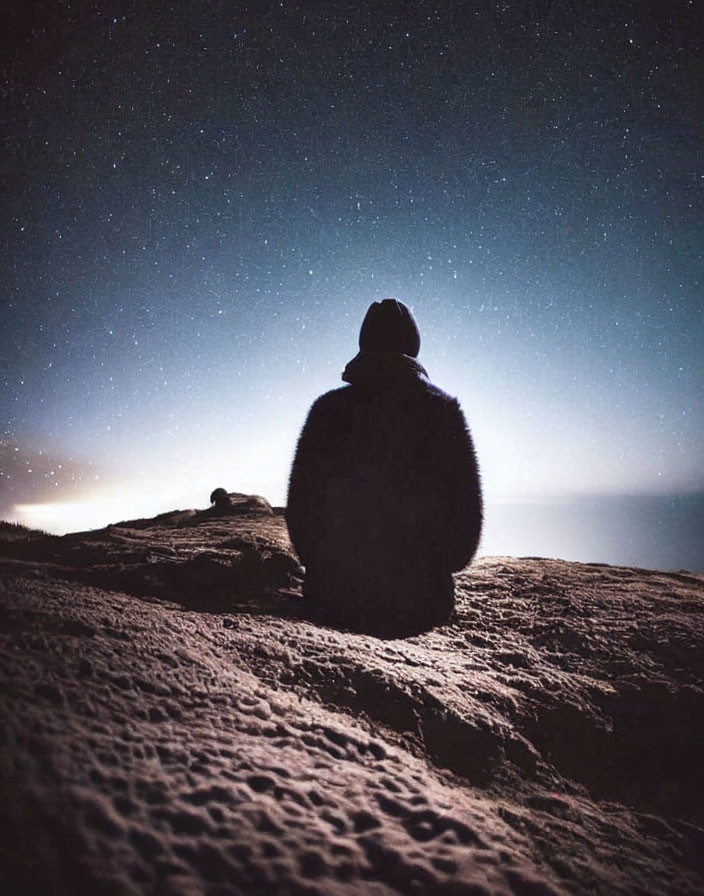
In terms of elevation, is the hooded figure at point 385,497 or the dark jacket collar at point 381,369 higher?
the dark jacket collar at point 381,369

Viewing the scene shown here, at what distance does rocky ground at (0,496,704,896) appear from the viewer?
89cm

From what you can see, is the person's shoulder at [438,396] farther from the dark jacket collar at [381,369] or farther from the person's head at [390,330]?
the person's head at [390,330]

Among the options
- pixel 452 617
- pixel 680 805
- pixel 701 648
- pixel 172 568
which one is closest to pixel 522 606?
pixel 452 617

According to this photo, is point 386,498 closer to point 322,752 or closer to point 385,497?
point 385,497

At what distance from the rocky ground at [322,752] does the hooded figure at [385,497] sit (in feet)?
1.61

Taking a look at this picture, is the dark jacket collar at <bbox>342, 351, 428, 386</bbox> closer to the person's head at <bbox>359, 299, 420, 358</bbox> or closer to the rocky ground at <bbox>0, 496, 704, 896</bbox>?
the person's head at <bbox>359, 299, 420, 358</bbox>

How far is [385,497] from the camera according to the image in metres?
3.76

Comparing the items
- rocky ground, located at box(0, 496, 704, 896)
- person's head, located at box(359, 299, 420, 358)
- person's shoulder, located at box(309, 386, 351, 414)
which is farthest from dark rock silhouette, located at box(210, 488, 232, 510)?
rocky ground, located at box(0, 496, 704, 896)

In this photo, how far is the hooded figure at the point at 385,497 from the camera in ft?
11.9

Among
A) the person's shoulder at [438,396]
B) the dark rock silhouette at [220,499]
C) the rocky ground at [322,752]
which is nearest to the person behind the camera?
the rocky ground at [322,752]

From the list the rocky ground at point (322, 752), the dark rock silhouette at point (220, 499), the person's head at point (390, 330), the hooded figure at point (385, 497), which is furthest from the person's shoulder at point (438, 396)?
the dark rock silhouette at point (220, 499)

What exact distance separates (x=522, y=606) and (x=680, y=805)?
6.68ft

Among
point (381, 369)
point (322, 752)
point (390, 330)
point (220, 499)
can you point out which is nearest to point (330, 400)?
point (381, 369)

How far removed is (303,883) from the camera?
34.5 inches
